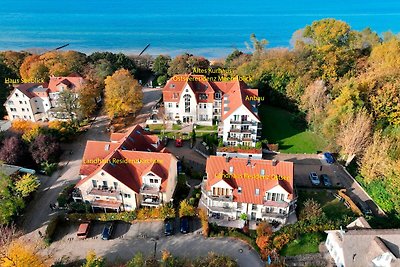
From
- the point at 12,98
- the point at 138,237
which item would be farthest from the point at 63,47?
the point at 138,237

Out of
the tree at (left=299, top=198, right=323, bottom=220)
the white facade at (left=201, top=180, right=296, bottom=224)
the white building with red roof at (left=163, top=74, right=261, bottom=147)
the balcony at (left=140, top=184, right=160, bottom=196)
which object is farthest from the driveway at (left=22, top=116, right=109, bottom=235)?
the tree at (left=299, top=198, right=323, bottom=220)

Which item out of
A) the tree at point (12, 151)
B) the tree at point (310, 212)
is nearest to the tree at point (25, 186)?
the tree at point (12, 151)

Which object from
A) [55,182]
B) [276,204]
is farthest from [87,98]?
[276,204]

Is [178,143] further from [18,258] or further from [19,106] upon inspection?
[19,106]

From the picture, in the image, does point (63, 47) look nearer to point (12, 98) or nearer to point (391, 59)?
point (12, 98)

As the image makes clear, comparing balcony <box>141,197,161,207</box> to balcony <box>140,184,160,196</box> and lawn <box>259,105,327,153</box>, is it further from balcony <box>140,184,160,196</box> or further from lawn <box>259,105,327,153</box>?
lawn <box>259,105,327,153</box>

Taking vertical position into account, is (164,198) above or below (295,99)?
below

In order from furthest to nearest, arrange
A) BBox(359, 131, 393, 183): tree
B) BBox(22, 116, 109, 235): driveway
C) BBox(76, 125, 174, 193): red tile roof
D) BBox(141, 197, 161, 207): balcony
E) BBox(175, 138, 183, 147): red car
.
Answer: BBox(175, 138, 183, 147): red car, BBox(359, 131, 393, 183): tree, BBox(22, 116, 109, 235): driveway, BBox(141, 197, 161, 207): balcony, BBox(76, 125, 174, 193): red tile roof
